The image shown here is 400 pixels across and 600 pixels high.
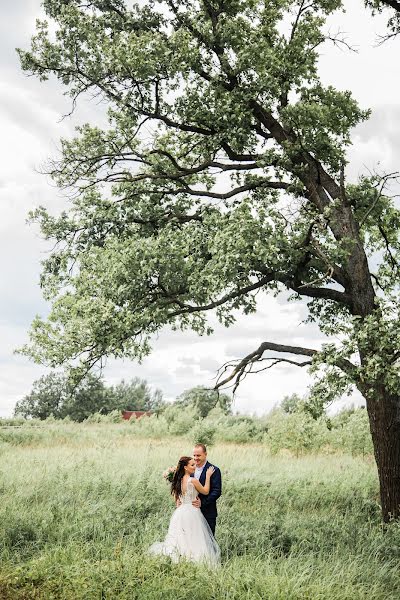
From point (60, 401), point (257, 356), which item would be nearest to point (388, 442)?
point (257, 356)

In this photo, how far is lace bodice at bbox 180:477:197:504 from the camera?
10.6 m

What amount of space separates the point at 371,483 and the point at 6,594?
46.6 feet

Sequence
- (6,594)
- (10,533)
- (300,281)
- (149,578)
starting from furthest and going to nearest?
(300,281) < (10,533) < (149,578) < (6,594)

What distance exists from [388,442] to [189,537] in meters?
5.51

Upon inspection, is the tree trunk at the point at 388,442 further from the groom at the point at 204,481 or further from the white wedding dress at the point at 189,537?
the white wedding dress at the point at 189,537

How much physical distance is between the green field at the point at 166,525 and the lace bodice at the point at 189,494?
3.69 ft

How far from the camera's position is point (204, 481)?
10656 millimetres

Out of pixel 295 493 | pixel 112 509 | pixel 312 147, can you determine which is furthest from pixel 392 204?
pixel 112 509

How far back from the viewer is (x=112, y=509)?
13.8 meters

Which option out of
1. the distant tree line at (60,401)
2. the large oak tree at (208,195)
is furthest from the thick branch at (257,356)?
the distant tree line at (60,401)

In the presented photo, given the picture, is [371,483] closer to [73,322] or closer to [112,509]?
[112,509]

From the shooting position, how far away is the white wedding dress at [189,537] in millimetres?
10289

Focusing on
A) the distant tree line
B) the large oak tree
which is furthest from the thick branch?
the distant tree line

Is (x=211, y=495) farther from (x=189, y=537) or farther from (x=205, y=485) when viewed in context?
(x=189, y=537)
